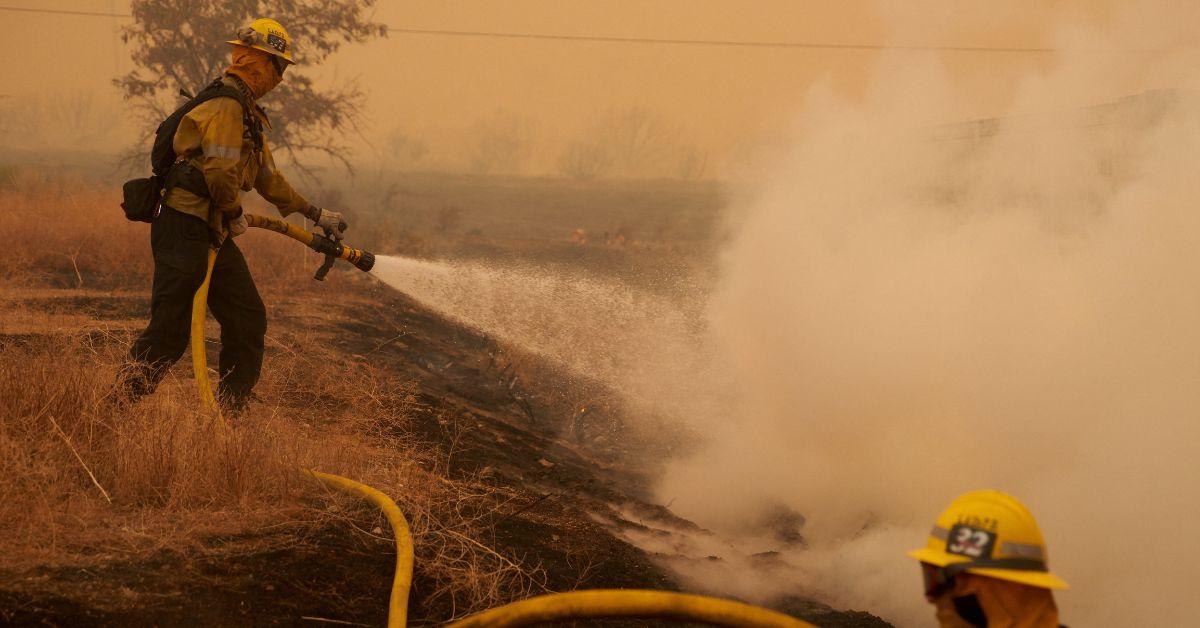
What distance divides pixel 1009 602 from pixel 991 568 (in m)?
0.10

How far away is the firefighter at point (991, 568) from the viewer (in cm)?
204

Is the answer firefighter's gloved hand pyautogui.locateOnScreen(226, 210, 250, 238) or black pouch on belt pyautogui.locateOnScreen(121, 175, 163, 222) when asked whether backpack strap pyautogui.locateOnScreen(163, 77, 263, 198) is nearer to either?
black pouch on belt pyautogui.locateOnScreen(121, 175, 163, 222)

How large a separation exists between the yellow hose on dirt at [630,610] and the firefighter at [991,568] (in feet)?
1.18

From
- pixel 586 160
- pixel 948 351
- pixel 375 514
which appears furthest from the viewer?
pixel 586 160

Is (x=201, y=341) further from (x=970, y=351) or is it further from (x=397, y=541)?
(x=970, y=351)

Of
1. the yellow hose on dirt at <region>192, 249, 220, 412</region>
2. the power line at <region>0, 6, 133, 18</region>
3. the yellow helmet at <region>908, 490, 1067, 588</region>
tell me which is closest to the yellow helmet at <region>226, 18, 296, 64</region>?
the yellow hose on dirt at <region>192, 249, 220, 412</region>

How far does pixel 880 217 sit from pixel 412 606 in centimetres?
701

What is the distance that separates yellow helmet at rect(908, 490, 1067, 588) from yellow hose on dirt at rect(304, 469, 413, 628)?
1639 mm

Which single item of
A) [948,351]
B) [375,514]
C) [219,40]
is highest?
[219,40]

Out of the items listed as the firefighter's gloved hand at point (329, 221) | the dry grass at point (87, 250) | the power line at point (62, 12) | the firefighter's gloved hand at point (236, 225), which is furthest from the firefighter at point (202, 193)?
the power line at point (62, 12)

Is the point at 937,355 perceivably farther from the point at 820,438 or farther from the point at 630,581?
the point at 630,581

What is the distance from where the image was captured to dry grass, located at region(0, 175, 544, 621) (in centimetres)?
348

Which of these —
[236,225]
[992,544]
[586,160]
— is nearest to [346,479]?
[236,225]

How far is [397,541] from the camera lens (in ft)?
11.6
